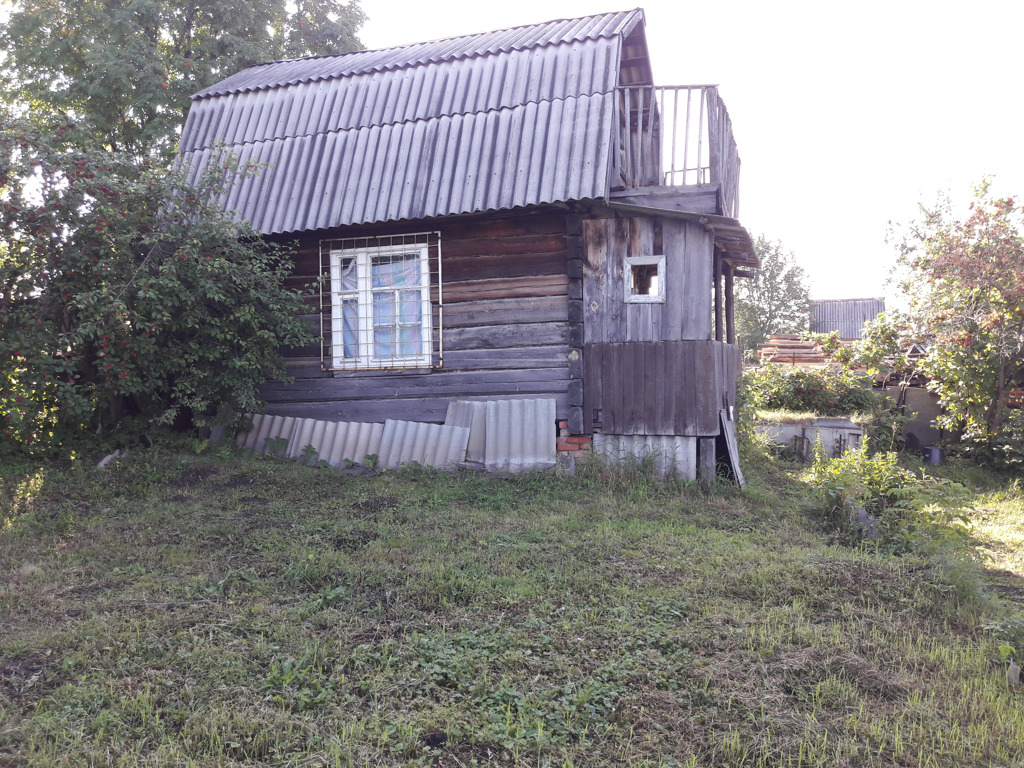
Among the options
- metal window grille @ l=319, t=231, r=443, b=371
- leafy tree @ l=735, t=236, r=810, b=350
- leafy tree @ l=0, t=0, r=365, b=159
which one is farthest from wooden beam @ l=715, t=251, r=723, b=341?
leafy tree @ l=735, t=236, r=810, b=350

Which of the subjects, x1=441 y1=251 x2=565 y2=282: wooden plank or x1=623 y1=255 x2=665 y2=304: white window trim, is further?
x1=441 y1=251 x2=565 y2=282: wooden plank

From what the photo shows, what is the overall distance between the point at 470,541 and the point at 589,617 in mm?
1805

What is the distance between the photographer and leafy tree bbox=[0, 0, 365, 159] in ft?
46.2

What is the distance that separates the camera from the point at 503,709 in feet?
10.6

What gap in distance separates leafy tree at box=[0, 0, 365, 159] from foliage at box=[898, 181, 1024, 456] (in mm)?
14665

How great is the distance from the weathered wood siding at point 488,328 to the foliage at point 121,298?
114 cm

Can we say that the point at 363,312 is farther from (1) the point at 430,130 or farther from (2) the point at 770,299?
(2) the point at 770,299

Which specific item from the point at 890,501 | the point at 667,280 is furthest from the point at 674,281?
the point at 890,501

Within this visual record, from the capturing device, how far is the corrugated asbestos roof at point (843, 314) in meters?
38.5

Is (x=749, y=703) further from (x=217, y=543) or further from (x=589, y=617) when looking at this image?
(x=217, y=543)

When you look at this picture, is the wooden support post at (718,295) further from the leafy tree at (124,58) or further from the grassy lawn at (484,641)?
the leafy tree at (124,58)

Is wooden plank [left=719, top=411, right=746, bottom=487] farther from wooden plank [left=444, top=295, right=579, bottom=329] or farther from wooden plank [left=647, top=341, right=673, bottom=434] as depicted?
wooden plank [left=444, top=295, right=579, bottom=329]

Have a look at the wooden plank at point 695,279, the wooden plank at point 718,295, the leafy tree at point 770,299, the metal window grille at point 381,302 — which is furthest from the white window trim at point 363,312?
the leafy tree at point 770,299

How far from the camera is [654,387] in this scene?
8.43 m
